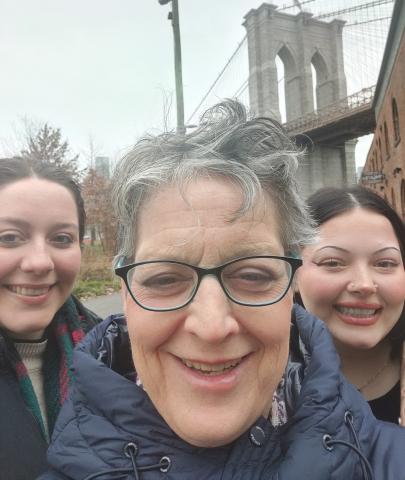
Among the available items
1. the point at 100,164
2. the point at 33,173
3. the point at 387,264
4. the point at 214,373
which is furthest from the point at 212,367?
the point at 100,164

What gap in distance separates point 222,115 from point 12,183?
49.6 inches

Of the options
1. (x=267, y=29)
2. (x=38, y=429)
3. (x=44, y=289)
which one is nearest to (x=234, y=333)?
(x=38, y=429)

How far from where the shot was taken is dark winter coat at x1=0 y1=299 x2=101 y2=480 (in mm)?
1542

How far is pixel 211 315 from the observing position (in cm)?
106

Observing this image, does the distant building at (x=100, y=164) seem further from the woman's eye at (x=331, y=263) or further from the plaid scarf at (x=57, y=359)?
the woman's eye at (x=331, y=263)

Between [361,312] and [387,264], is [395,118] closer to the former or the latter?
[387,264]

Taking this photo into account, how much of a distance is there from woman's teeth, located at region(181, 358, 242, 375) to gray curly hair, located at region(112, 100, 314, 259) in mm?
361

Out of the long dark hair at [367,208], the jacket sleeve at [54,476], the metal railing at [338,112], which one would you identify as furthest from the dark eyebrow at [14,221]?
the metal railing at [338,112]

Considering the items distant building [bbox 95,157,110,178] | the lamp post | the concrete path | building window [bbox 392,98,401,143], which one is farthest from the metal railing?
the lamp post

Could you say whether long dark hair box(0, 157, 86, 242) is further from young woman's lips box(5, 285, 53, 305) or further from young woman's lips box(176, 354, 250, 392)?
young woman's lips box(176, 354, 250, 392)

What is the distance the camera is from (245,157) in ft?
3.83

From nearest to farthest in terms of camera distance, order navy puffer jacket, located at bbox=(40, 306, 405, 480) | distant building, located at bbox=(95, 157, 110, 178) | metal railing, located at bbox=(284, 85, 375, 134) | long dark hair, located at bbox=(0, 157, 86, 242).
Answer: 1. navy puffer jacket, located at bbox=(40, 306, 405, 480)
2. long dark hair, located at bbox=(0, 157, 86, 242)
3. distant building, located at bbox=(95, 157, 110, 178)
4. metal railing, located at bbox=(284, 85, 375, 134)

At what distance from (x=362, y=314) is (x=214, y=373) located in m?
1.07

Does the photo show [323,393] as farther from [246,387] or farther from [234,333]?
[234,333]
